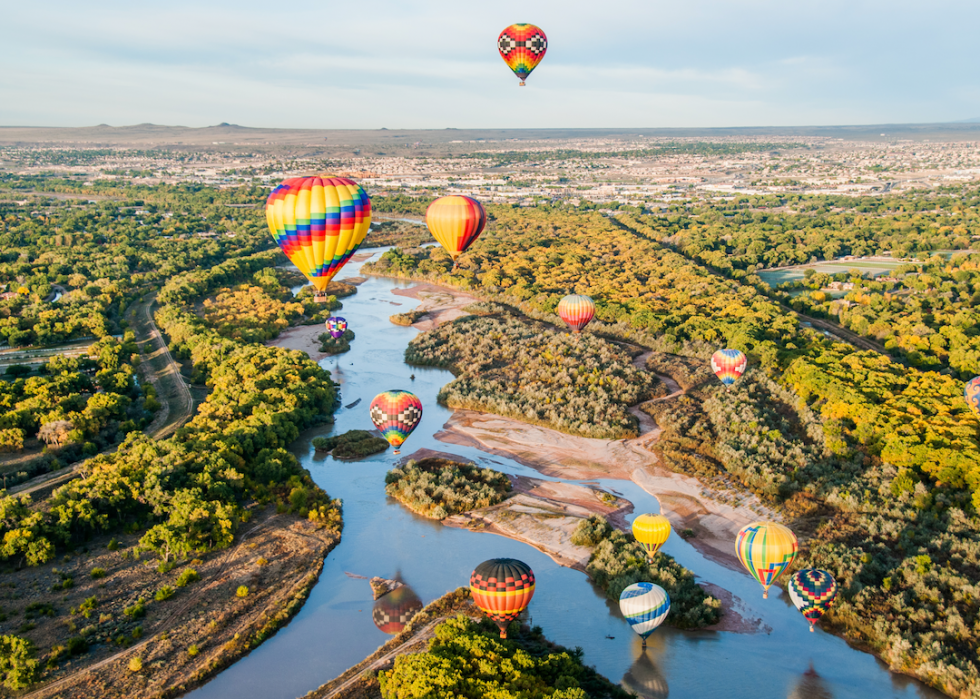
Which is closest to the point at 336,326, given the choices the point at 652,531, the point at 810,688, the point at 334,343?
the point at 334,343

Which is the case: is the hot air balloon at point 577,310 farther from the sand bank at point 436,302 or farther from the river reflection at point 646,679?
the river reflection at point 646,679

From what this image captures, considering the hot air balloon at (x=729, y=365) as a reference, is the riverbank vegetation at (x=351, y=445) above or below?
below

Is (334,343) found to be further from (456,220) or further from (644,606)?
(644,606)

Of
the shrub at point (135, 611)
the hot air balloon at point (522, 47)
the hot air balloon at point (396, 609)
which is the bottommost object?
the hot air balloon at point (396, 609)

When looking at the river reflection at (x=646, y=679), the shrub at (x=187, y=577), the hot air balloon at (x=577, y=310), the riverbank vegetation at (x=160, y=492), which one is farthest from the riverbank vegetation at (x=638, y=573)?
the hot air balloon at (x=577, y=310)

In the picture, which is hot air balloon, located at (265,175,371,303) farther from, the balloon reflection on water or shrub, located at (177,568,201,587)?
the balloon reflection on water

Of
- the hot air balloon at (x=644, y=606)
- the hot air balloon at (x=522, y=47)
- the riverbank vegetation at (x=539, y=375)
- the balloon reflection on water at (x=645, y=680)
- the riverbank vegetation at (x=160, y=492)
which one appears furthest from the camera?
the hot air balloon at (x=522, y=47)
